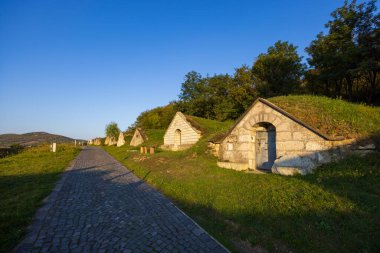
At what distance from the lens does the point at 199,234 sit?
14.4 ft

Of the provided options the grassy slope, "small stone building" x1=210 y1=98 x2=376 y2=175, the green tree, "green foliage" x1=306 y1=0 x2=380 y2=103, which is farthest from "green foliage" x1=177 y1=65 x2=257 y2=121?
the grassy slope

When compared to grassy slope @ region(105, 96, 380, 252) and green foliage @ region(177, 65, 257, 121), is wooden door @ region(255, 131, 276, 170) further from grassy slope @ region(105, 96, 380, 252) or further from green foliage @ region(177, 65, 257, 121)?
green foliage @ region(177, 65, 257, 121)

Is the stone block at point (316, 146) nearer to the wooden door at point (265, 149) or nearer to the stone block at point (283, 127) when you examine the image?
the stone block at point (283, 127)

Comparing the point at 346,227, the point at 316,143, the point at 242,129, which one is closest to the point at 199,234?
the point at 346,227

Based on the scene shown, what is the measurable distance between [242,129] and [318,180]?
14.8 ft

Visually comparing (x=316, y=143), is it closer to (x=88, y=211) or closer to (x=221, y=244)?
(x=221, y=244)

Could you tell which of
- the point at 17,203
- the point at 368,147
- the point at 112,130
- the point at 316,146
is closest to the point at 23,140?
the point at 112,130

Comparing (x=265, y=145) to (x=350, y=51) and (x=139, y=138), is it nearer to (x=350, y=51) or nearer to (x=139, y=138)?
(x=350, y=51)

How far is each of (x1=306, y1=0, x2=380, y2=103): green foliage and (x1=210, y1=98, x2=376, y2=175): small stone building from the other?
45.6 feet

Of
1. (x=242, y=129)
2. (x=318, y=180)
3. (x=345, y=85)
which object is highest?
(x=345, y=85)

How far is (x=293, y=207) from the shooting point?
17.3 feet

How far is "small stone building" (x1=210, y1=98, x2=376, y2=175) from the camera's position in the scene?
795 centimetres

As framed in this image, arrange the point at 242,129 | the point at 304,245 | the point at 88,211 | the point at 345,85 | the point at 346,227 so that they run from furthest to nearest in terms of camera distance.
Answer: the point at 345,85, the point at 242,129, the point at 88,211, the point at 346,227, the point at 304,245

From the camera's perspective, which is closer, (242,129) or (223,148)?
(242,129)
